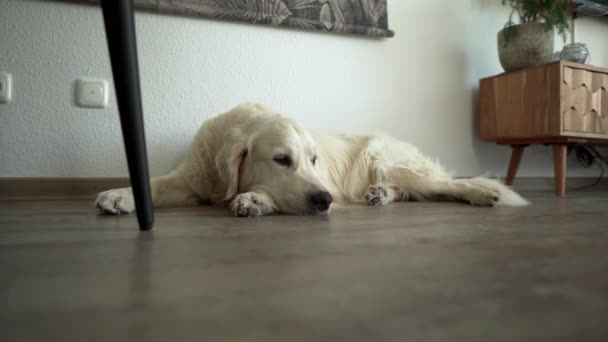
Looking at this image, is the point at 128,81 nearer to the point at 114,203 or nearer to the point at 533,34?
the point at 114,203

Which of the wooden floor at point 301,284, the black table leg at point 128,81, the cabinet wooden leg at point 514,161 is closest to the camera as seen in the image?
the wooden floor at point 301,284

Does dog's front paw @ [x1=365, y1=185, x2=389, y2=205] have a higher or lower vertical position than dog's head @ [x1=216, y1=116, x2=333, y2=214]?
lower

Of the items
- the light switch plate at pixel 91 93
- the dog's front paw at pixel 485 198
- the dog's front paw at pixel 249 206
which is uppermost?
the light switch plate at pixel 91 93

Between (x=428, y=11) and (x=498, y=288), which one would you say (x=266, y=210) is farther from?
(x=428, y=11)

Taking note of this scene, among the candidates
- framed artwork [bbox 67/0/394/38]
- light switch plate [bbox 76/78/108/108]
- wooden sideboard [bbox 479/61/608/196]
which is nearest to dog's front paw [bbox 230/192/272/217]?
light switch plate [bbox 76/78/108/108]

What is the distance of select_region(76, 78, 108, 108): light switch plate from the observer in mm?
1759

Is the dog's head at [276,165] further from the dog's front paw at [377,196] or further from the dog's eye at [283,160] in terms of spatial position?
the dog's front paw at [377,196]

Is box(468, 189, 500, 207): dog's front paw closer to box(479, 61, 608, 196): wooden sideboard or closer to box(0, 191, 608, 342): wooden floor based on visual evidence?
box(0, 191, 608, 342): wooden floor

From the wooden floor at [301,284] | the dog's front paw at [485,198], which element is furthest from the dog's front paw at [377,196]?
the wooden floor at [301,284]

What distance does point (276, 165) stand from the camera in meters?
1.31

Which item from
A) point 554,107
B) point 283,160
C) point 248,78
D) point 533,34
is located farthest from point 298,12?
point 554,107

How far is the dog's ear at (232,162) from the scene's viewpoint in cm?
136

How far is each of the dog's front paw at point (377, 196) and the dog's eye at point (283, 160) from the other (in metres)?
0.50

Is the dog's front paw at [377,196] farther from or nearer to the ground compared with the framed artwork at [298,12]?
nearer to the ground
